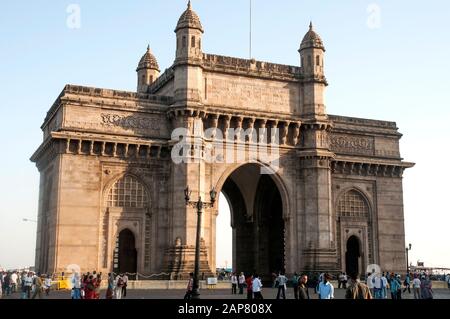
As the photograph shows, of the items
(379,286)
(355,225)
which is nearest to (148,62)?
(355,225)

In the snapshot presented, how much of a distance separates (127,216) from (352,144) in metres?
18.1

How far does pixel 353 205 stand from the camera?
4469 centimetres

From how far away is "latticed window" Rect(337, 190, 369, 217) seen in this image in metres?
44.1

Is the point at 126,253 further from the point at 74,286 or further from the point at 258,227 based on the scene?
the point at 258,227

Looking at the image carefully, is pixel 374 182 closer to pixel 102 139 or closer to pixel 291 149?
pixel 291 149

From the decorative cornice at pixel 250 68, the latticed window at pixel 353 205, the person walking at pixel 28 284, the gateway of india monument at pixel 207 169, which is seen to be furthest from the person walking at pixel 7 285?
the latticed window at pixel 353 205

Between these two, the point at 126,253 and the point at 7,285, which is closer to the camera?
the point at 7,285

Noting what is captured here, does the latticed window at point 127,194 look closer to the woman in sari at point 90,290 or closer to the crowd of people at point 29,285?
the crowd of people at point 29,285

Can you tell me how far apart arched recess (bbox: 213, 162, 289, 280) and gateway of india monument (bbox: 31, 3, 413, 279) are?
0.13 meters

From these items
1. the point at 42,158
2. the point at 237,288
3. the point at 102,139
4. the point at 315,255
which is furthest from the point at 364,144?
the point at 42,158

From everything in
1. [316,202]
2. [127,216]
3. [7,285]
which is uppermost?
[316,202]

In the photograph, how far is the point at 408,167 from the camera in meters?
46.4

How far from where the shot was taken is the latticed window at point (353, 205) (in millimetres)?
44094

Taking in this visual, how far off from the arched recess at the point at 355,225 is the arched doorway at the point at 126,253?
14.9 meters
